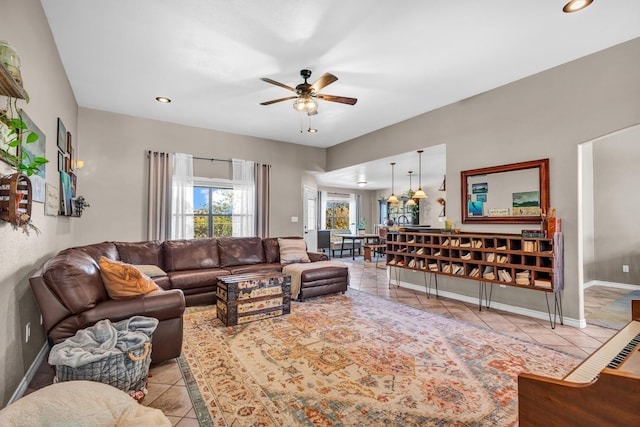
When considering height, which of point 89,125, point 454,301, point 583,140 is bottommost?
point 454,301

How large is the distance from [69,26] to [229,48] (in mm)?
1378

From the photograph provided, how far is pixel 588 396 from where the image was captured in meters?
0.78

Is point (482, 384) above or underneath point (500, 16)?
underneath

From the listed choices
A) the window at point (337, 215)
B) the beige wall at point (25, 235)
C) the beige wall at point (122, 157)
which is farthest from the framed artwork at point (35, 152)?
the window at point (337, 215)

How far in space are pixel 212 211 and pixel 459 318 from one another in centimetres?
452

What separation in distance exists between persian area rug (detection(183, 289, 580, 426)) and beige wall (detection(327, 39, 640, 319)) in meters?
1.33

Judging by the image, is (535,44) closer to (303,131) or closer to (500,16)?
(500,16)

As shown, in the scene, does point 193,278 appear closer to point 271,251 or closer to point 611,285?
point 271,251

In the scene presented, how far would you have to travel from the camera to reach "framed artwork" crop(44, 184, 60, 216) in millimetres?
2788

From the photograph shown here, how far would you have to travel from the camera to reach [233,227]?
5922 mm

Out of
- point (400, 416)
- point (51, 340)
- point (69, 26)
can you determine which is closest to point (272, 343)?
point (400, 416)

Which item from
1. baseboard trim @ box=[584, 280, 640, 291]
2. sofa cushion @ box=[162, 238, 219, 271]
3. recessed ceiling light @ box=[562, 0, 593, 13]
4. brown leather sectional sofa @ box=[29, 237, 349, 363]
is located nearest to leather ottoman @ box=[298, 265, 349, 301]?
brown leather sectional sofa @ box=[29, 237, 349, 363]

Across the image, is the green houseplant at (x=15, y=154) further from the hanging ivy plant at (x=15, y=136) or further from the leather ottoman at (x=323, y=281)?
the leather ottoman at (x=323, y=281)

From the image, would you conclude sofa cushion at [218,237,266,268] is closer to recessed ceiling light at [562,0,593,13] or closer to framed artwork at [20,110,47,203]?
framed artwork at [20,110,47,203]
